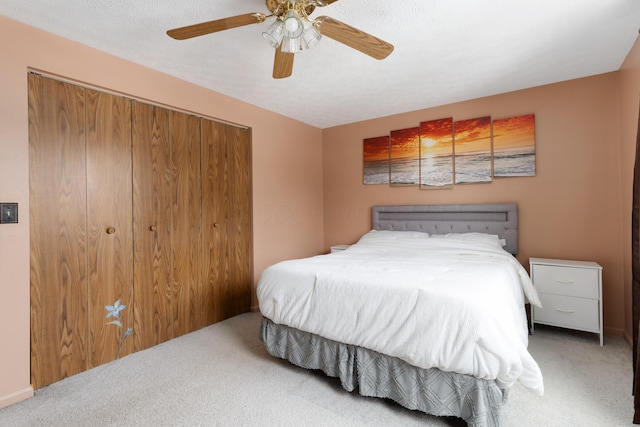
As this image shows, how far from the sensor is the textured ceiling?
192cm

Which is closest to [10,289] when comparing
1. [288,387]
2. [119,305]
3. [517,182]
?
[119,305]

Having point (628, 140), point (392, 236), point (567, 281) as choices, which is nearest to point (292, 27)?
→ point (392, 236)

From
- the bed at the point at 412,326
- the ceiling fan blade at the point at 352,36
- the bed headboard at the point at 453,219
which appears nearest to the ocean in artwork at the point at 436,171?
the bed headboard at the point at 453,219

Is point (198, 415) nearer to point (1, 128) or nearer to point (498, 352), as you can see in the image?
point (498, 352)

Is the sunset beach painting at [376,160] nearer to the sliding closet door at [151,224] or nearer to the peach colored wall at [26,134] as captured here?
the peach colored wall at [26,134]

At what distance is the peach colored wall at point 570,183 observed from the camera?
9.38 ft

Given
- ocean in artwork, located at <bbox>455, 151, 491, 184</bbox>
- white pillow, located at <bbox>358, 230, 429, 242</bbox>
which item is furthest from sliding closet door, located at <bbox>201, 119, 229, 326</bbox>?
ocean in artwork, located at <bbox>455, 151, 491, 184</bbox>

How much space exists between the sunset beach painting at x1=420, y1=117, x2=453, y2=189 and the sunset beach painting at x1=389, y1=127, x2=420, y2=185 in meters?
0.07

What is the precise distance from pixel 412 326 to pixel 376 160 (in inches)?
116

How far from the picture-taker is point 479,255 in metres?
2.78

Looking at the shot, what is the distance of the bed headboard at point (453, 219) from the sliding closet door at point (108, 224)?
294 cm

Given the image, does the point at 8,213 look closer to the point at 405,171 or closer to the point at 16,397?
the point at 16,397

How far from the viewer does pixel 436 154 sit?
376cm

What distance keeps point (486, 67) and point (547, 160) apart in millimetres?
1211
